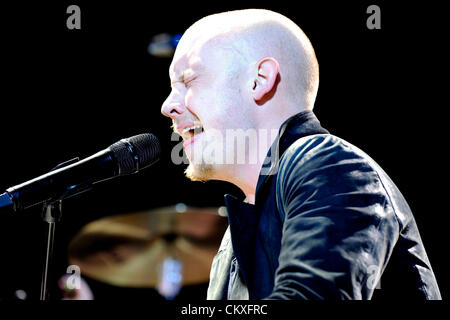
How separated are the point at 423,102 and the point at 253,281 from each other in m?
1.62

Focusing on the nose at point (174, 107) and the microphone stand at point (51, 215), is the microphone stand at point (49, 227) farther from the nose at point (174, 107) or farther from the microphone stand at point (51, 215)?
the nose at point (174, 107)

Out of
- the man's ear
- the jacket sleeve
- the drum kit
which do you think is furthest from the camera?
the drum kit

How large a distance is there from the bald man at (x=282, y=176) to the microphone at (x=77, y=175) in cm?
23

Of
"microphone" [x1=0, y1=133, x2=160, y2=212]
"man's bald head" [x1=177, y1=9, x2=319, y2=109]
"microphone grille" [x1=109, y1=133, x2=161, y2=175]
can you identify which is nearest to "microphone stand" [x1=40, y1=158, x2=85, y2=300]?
"microphone" [x1=0, y1=133, x2=160, y2=212]

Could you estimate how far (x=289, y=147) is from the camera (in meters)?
1.33

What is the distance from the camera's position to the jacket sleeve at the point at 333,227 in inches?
37.9

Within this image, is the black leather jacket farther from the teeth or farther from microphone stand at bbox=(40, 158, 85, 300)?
microphone stand at bbox=(40, 158, 85, 300)

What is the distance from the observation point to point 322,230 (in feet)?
3.31

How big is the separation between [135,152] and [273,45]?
1.84 feet

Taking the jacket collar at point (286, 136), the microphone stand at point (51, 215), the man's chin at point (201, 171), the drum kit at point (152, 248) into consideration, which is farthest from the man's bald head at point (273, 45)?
the drum kit at point (152, 248)

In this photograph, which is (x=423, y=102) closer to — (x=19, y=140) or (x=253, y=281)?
(x=253, y=281)

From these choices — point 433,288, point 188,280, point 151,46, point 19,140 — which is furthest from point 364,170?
point 188,280

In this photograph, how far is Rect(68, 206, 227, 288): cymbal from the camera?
4.04 m

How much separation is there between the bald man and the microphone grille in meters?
0.15
